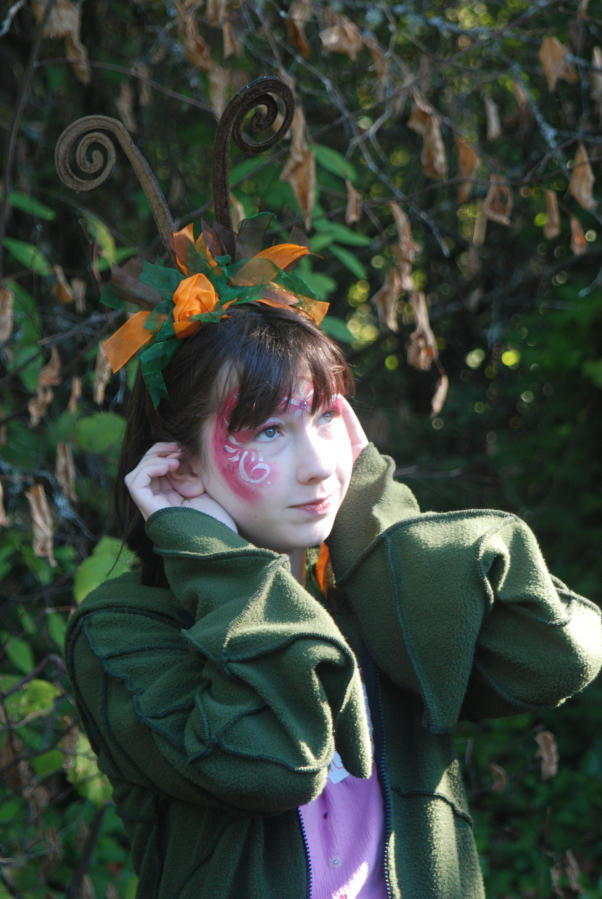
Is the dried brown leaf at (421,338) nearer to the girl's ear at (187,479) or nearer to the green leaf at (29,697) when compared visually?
the girl's ear at (187,479)

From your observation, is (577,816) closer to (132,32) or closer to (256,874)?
(256,874)

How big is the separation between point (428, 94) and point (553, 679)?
10.9ft

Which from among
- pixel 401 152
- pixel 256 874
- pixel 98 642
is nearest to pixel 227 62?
pixel 401 152

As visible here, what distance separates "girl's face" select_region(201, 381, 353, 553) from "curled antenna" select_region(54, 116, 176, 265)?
40 cm

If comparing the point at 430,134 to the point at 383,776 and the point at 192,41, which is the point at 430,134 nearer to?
the point at 192,41

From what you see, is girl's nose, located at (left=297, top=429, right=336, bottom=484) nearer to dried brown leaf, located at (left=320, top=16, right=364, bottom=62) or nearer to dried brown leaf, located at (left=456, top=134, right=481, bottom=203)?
dried brown leaf, located at (left=456, top=134, right=481, bottom=203)

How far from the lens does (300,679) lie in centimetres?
111

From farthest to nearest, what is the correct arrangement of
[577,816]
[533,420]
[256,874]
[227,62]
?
[533,420], [577,816], [227,62], [256,874]

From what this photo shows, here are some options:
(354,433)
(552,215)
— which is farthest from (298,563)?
(552,215)

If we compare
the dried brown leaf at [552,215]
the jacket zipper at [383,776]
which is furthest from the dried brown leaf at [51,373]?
the dried brown leaf at [552,215]

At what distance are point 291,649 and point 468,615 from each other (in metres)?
0.31

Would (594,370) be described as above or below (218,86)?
below

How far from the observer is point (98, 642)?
1.29 metres

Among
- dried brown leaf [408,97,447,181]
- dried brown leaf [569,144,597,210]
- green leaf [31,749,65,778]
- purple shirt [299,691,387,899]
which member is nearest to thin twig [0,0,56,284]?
dried brown leaf [408,97,447,181]
